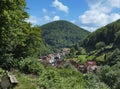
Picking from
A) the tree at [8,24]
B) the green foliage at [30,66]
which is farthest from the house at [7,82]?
the tree at [8,24]

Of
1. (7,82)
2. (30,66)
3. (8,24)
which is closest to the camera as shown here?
(7,82)

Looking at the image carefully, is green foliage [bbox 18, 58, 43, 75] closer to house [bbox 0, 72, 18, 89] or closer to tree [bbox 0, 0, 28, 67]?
tree [bbox 0, 0, 28, 67]

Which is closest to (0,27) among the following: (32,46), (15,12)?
(15,12)

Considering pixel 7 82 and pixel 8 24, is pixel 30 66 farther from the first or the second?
pixel 7 82

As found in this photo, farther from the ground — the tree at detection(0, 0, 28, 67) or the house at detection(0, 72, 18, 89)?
the tree at detection(0, 0, 28, 67)

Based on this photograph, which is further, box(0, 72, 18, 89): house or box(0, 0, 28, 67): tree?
box(0, 0, 28, 67): tree

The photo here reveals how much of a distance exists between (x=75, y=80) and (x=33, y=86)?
329cm

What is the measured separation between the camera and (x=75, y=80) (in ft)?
62.0

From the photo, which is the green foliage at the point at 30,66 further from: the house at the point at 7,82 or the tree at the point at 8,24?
the house at the point at 7,82

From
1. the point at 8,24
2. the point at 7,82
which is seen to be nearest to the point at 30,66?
the point at 8,24

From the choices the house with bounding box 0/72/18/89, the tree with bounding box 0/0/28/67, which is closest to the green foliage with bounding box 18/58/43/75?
the tree with bounding box 0/0/28/67

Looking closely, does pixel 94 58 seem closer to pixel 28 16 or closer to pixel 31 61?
pixel 28 16

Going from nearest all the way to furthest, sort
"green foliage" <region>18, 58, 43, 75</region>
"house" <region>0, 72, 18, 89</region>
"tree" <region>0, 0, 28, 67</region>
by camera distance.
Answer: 1. "house" <region>0, 72, 18, 89</region>
2. "green foliage" <region>18, 58, 43, 75</region>
3. "tree" <region>0, 0, 28, 67</region>

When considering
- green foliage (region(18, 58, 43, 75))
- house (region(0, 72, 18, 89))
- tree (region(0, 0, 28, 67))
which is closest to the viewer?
house (region(0, 72, 18, 89))
